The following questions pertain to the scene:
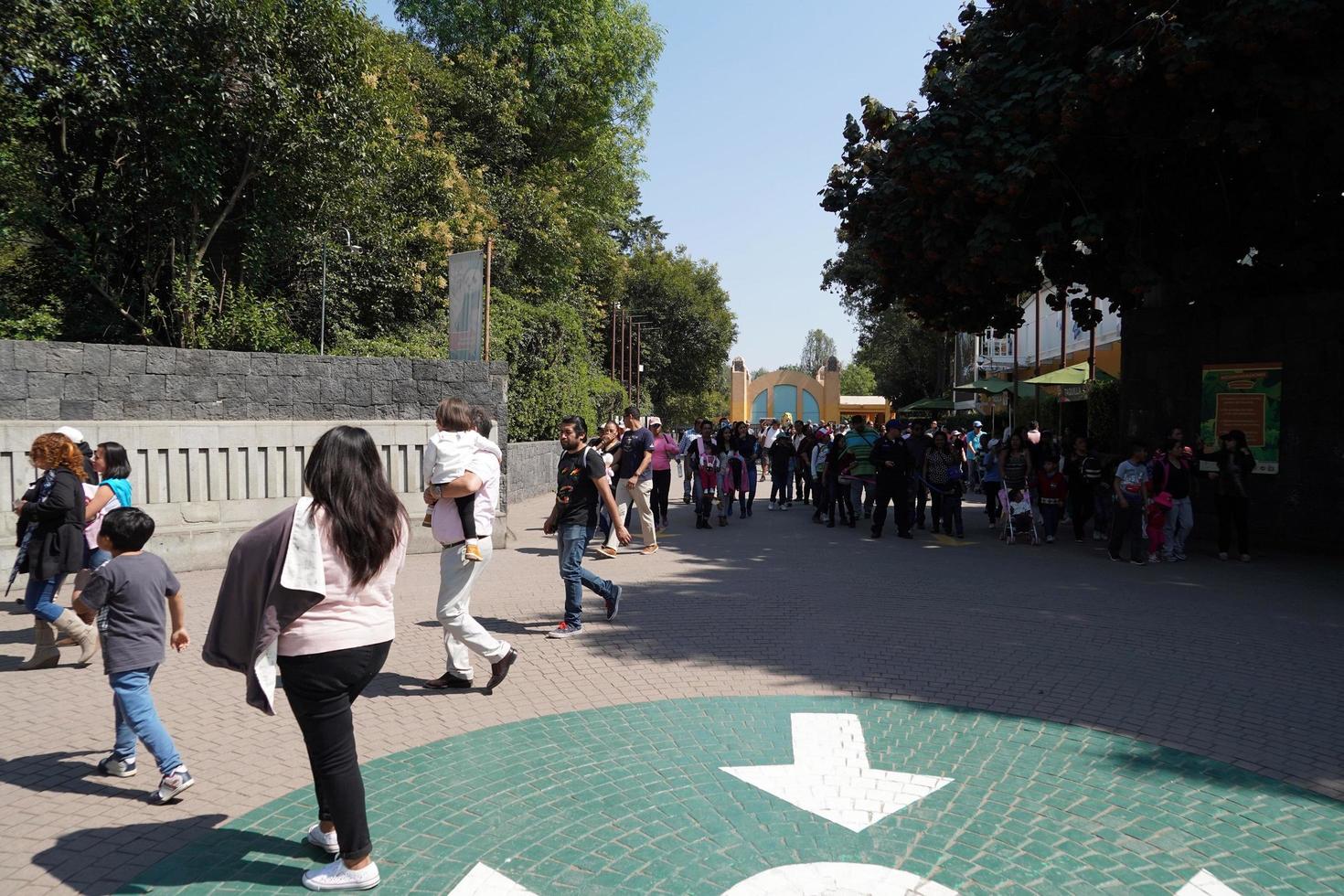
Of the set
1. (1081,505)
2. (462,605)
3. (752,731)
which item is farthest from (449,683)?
(1081,505)

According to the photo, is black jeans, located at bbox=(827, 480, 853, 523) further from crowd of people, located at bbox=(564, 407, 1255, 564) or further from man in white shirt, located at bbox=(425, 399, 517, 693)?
man in white shirt, located at bbox=(425, 399, 517, 693)

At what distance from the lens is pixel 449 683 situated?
20.1 ft

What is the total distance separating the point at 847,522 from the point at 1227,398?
5962 millimetres

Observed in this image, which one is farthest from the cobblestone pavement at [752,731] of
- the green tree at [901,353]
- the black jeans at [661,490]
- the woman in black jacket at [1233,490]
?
the green tree at [901,353]

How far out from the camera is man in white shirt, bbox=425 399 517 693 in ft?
19.0

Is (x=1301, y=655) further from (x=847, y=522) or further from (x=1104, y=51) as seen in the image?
(x=847, y=522)

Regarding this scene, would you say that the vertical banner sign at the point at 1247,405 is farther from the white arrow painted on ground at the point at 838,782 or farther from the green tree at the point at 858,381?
the green tree at the point at 858,381

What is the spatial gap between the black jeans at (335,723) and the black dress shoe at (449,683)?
259cm

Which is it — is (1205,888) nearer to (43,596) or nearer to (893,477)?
(43,596)

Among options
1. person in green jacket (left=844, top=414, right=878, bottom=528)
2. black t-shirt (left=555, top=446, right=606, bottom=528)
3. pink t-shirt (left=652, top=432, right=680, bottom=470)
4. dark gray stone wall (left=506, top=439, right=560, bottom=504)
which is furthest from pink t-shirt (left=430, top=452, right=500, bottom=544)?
dark gray stone wall (left=506, top=439, right=560, bottom=504)

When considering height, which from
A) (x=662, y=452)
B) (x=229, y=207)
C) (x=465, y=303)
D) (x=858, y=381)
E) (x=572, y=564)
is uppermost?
(x=858, y=381)

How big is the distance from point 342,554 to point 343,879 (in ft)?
3.90

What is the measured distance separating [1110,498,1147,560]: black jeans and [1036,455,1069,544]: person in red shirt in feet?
5.88

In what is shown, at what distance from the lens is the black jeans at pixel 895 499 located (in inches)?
555
